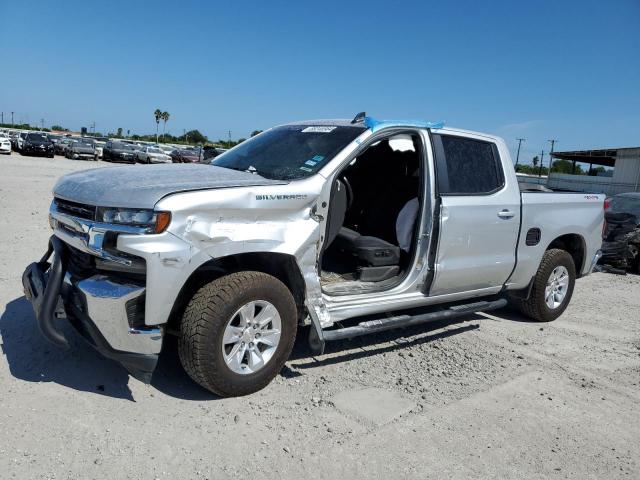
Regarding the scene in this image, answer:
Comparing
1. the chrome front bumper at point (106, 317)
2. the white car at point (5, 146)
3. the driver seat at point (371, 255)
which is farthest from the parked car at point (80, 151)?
the chrome front bumper at point (106, 317)

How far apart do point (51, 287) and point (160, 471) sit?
133 centimetres

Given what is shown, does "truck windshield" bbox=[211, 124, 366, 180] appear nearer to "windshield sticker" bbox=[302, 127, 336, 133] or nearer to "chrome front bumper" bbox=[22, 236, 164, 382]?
"windshield sticker" bbox=[302, 127, 336, 133]

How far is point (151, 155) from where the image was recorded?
39.2 metres

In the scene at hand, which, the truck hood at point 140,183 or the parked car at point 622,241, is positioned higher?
the truck hood at point 140,183

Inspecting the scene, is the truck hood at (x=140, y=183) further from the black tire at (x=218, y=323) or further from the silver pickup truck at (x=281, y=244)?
the black tire at (x=218, y=323)

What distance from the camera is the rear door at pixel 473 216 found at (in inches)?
184

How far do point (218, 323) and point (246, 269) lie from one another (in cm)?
49

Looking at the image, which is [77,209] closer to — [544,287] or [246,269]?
[246,269]

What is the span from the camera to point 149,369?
324cm

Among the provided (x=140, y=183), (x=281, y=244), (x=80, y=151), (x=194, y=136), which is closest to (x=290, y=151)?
(x=281, y=244)

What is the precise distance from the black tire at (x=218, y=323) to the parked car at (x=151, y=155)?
121 ft

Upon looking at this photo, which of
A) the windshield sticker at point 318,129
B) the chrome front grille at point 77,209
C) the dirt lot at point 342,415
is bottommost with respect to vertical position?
the dirt lot at point 342,415

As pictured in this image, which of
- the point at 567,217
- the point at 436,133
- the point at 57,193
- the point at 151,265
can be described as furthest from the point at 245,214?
the point at 567,217

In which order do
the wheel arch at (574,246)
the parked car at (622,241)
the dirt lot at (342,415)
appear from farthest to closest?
1. the parked car at (622,241)
2. the wheel arch at (574,246)
3. the dirt lot at (342,415)
